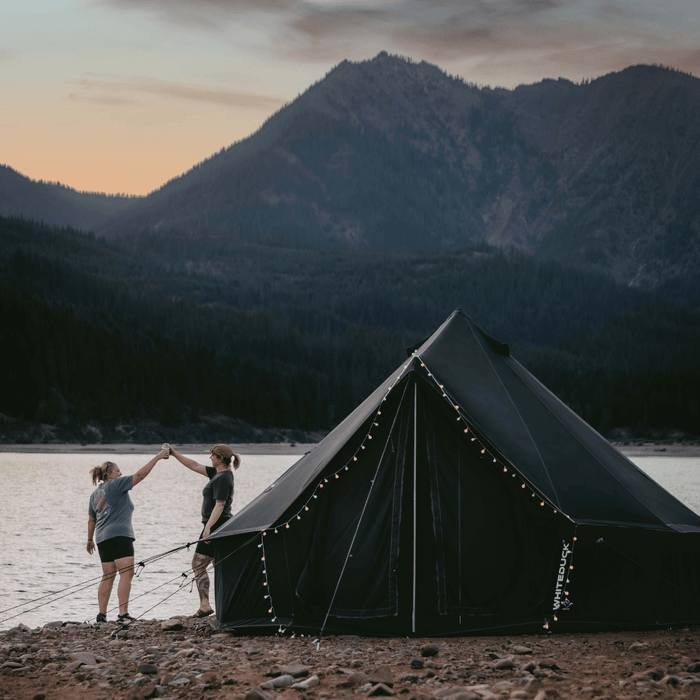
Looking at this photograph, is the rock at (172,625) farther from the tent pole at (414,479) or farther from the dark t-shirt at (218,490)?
the tent pole at (414,479)

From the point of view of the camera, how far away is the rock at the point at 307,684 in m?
8.20

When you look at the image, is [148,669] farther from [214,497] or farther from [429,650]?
[214,497]

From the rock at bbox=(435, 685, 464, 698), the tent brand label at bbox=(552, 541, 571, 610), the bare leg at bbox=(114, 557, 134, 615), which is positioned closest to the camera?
the rock at bbox=(435, 685, 464, 698)

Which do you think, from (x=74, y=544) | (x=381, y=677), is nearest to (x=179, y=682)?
(x=381, y=677)

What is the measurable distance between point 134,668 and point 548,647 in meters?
4.35

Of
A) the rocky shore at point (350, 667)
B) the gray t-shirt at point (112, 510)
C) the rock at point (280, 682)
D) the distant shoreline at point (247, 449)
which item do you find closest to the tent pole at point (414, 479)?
the rocky shore at point (350, 667)

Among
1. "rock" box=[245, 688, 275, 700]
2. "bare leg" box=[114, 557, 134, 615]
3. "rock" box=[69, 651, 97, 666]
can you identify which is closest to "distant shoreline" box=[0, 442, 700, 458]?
"bare leg" box=[114, 557, 134, 615]

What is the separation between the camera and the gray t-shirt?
11898 mm

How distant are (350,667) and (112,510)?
4.34 metres

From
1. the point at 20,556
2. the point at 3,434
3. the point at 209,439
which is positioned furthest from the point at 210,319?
the point at 20,556

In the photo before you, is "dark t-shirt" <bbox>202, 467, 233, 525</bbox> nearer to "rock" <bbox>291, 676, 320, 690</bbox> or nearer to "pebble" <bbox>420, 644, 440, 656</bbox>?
"pebble" <bbox>420, 644, 440, 656</bbox>

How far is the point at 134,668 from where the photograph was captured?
30.1 ft

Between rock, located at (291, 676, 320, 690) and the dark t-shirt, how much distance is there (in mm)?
4096

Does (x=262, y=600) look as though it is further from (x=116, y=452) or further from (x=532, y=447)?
(x=116, y=452)
